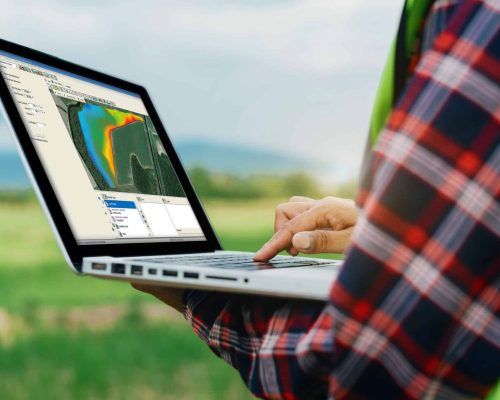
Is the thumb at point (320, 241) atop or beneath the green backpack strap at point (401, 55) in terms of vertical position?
beneath

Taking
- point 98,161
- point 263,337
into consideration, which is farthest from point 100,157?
point 263,337

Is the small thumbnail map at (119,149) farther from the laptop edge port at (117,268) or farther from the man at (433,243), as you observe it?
the man at (433,243)

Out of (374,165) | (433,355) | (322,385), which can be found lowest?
(322,385)

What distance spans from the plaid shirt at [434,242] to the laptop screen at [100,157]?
572 mm

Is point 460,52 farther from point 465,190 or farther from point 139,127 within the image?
point 139,127

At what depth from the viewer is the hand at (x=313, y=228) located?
1042mm

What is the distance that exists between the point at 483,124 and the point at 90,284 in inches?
370

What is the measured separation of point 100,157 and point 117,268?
304 mm

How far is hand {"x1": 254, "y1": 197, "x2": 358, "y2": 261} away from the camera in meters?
1.04

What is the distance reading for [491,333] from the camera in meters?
0.61

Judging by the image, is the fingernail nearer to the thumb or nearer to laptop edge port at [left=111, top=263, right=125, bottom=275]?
the thumb

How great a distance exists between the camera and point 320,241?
41.4 inches

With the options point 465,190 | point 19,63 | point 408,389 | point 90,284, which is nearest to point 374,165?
point 465,190

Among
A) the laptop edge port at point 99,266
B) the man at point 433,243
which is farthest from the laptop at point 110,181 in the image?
the man at point 433,243
